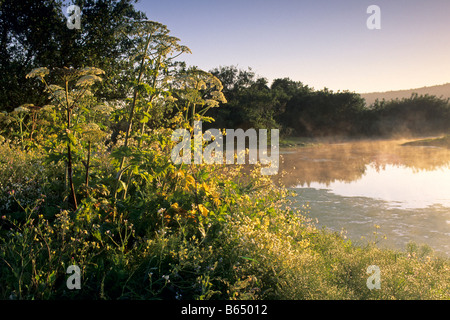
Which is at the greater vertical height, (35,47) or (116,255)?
(35,47)

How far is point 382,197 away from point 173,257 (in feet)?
20.7

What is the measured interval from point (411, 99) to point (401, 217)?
29.3 metres

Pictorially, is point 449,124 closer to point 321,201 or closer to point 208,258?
point 321,201

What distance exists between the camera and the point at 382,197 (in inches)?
303

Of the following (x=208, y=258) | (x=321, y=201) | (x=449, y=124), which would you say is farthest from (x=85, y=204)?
(x=449, y=124)

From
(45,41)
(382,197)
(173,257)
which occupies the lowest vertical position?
(382,197)

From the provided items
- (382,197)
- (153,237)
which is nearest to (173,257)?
(153,237)

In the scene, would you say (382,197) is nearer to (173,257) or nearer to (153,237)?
(153,237)

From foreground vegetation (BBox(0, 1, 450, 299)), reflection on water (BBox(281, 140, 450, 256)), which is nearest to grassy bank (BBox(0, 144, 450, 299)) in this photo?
foreground vegetation (BBox(0, 1, 450, 299))

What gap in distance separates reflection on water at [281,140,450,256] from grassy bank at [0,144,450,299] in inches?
61.0

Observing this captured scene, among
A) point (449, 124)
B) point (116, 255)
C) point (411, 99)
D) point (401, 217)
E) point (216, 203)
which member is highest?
point (411, 99)

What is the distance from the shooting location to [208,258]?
2918 millimetres

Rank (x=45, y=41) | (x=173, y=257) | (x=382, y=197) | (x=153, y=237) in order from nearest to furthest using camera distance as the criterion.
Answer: (x=173, y=257) < (x=153, y=237) < (x=382, y=197) < (x=45, y=41)

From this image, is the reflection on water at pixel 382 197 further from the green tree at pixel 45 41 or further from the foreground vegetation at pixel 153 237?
the green tree at pixel 45 41
